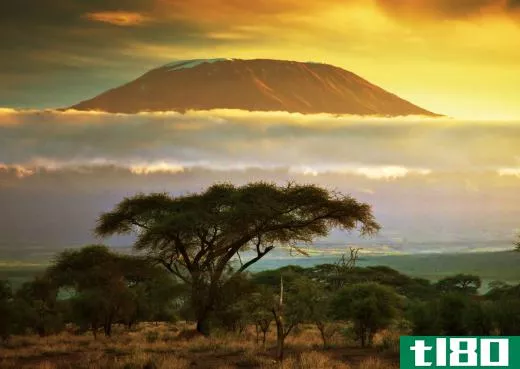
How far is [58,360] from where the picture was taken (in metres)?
35.0

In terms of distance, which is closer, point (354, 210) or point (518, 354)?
point (518, 354)

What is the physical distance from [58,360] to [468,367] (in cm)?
1488

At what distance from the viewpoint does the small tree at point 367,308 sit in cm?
4112

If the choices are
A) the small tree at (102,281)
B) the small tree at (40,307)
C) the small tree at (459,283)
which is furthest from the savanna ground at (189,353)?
the small tree at (459,283)

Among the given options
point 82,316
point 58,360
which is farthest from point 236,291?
point 58,360

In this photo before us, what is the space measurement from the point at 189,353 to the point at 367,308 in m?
8.37

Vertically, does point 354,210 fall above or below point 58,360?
above

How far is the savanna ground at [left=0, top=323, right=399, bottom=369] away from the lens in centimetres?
3228

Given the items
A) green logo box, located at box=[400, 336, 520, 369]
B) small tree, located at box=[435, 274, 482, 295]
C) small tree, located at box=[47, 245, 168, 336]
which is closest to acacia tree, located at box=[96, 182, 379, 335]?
→ small tree, located at box=[47, 245, 168, 336]

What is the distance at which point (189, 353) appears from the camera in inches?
1465

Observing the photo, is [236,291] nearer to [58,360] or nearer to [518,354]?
[58,360]

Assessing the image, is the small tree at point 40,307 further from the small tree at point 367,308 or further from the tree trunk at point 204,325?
the small tree at point 367,308

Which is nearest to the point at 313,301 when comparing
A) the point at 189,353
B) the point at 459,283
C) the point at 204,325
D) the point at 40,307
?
the point at 189,353

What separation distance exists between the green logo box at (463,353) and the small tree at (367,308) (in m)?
7.53
